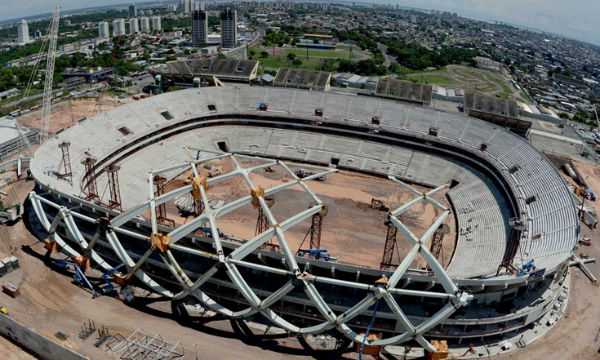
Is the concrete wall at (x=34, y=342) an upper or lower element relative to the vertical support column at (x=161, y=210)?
lower

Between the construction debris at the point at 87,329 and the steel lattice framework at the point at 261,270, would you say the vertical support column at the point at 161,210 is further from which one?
the construction debris at the point at 87,329

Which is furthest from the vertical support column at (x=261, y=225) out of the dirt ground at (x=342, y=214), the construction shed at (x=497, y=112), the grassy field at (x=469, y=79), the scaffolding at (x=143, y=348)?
the grassy field at (x=469, y=79)

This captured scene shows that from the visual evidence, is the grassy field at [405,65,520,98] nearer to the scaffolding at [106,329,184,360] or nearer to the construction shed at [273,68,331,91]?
the construction shed at [273,68,331,91]

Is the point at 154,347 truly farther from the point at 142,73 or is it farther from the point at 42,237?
the point at 142,73

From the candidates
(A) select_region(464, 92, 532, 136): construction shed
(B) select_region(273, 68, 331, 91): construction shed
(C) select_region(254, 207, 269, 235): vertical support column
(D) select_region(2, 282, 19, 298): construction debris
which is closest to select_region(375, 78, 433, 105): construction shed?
(A) select_region(464, 92, 532, 136): construction shed

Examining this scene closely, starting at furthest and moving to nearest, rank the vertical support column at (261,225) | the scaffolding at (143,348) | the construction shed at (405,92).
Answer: the construction shed at (405,92), the vertical support column at (261,225), the scaffolding at (143,348)

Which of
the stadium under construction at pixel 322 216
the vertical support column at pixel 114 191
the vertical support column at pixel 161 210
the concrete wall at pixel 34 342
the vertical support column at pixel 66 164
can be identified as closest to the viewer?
the concrete wall at pixel 34 342

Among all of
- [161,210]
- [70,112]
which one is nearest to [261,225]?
[161,210]
